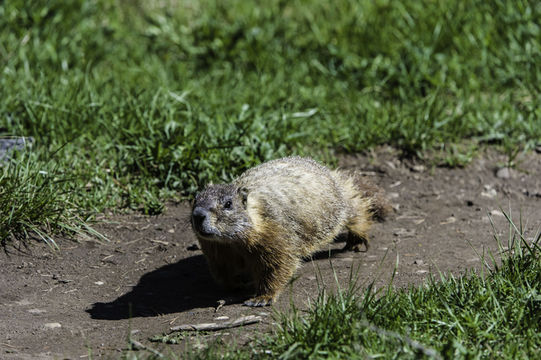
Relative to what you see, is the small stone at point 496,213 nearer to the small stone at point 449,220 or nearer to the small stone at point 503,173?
the small stone at point 449,220

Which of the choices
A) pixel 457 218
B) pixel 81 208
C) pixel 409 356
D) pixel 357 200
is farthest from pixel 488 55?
pixel 409 356

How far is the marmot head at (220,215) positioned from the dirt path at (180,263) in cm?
46

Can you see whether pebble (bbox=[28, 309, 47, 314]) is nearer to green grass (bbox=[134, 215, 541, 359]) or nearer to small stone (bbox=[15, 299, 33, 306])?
small stone (bbox=[15, 299, 33, 306])

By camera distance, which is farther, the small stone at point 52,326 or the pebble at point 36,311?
the pebble at point 36,311

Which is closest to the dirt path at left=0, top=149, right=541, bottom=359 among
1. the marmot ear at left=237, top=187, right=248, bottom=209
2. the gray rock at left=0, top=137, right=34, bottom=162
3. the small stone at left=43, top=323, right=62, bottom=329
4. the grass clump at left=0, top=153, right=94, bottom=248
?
the small stone at left=43, top=323, right=62, bottom=329

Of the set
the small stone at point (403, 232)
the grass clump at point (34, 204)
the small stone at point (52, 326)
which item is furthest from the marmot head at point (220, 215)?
the small stone at point (403, 232)

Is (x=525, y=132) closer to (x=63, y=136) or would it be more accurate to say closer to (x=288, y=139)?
(x=288, y=139)

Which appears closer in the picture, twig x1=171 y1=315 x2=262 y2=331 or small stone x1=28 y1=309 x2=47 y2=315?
twig x1=171 y1=315 x2=262 y2=331

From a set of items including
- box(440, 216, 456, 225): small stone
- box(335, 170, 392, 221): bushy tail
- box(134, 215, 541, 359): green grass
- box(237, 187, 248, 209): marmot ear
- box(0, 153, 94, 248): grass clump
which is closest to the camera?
box(134, 215, 541, 359): green grass

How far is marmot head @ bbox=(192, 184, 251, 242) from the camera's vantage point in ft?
14.3

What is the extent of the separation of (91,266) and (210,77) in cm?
334

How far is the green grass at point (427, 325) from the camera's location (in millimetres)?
3426

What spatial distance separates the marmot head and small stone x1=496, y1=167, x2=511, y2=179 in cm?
280

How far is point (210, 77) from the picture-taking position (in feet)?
26.1
